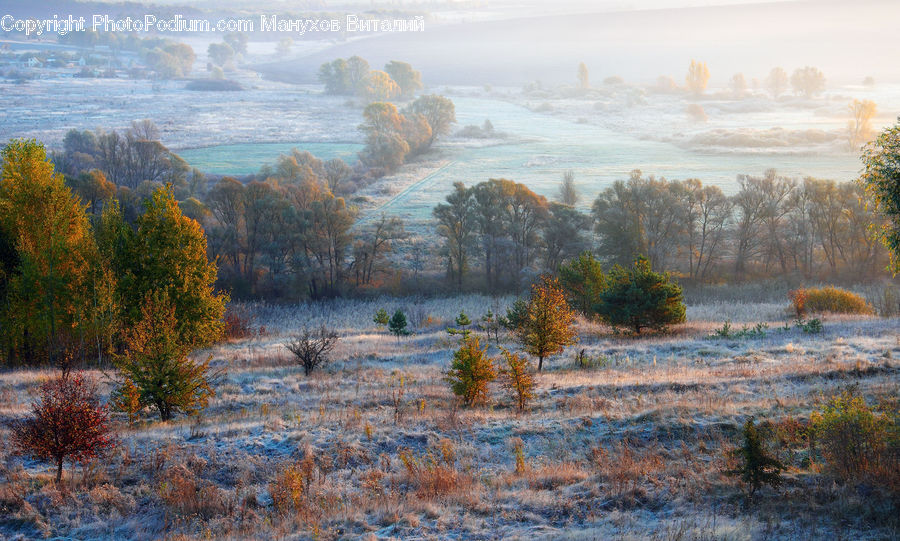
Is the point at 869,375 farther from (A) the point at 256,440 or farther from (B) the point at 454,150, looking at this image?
(B) the point at 454,150

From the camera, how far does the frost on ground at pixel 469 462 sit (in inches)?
403

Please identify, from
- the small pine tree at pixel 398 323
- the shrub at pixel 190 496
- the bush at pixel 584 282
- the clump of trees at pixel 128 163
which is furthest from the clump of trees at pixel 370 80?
the shrub at pixel 190 496

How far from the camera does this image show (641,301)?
27.3 m

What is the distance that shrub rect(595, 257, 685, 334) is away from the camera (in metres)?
27.2

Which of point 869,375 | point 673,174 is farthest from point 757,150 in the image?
point 869,375

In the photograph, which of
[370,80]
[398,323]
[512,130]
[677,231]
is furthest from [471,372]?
[370,80]

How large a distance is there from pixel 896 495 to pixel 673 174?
77.4 meters

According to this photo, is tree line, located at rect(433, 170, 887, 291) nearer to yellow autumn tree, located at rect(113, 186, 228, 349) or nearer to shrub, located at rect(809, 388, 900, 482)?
yellow autumn tree, located at rect(113, 186, 228, 349)

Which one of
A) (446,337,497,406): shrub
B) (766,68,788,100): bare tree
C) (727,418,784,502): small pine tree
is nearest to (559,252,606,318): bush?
(446,337,497,406): shrub

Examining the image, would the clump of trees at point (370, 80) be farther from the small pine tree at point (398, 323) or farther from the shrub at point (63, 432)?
the shrub at point (63, 432)

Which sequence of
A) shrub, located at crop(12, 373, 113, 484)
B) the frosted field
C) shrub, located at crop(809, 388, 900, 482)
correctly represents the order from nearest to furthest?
shrub, located at crop(809, 388, 900, 482), shrub, located at crop(12, 373, 113, 484), the frosted field

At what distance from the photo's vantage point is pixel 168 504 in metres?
→ 11.3

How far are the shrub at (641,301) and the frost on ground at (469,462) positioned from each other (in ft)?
15.3

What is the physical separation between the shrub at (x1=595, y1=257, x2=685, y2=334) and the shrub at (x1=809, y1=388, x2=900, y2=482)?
15.7 m
